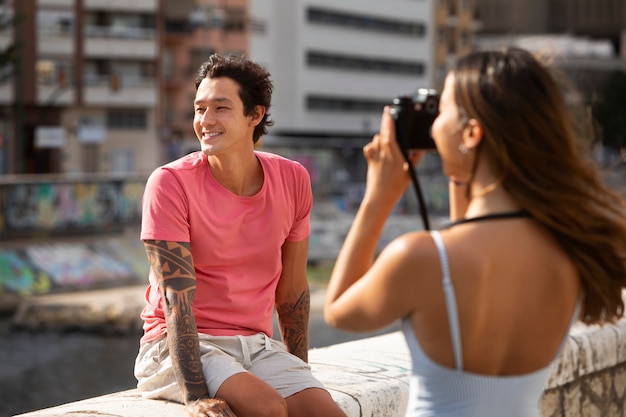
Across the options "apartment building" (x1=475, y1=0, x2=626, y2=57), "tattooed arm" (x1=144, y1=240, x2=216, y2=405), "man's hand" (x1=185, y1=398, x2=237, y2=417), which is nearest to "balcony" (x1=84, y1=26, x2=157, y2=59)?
"apartment building" (x1=475, y1=0, x2=626, y2=57)

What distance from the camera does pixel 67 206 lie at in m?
30.6

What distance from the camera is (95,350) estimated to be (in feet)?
85.8

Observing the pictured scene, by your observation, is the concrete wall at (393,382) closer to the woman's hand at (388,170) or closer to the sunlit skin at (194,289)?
the sunlit skin at (194,289)

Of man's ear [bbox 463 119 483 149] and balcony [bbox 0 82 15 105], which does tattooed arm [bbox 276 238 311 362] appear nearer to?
man's ear [bbox 463 119 483 149]

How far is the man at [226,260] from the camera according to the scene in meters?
3.30

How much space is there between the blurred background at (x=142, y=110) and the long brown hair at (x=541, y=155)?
0.48 ft

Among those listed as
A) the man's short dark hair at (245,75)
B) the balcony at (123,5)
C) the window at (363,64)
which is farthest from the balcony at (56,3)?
the man's short dark hair at (245,75)

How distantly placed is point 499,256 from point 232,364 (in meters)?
1.43

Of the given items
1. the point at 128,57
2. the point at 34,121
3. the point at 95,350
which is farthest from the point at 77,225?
the point at 128,57

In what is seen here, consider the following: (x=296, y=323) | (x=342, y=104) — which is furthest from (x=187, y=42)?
(x=296, y=323)

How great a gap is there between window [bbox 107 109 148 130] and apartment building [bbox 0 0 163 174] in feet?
0.17

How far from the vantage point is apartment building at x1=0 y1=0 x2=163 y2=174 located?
55.7 meters

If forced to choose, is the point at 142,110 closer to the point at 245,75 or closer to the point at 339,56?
the point at 339,56

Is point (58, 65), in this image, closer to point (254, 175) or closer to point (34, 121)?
point (34, 121)
